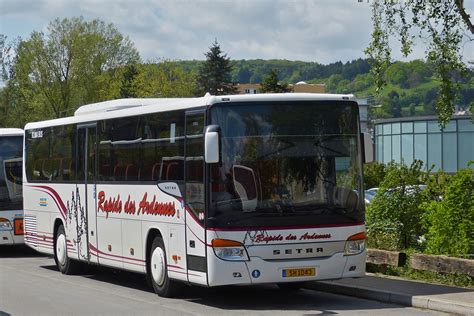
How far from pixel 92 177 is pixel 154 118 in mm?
3453

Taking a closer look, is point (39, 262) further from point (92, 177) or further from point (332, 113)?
point (332, 113)

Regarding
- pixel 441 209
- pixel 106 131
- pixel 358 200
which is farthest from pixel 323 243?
pixel 106 131

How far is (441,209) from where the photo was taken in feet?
57.2

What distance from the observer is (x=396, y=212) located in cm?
1953

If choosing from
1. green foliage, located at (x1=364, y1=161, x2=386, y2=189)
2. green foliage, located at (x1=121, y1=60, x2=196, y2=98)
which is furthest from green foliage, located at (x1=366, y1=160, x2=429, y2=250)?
green foliage, located at (x1=121, y1=60, x2=196, y2=98)

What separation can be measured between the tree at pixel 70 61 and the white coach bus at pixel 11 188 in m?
50.2

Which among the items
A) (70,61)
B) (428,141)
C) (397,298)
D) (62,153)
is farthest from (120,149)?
(70,61)

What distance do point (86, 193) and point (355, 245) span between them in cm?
709

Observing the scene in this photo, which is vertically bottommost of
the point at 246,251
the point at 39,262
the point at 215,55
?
the point at 39,262

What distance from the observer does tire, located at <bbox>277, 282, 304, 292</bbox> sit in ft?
55.1

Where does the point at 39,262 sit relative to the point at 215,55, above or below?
below

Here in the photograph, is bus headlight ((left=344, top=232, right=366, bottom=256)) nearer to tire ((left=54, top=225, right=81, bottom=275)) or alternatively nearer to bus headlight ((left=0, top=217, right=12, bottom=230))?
tire ((left=54, top=225, right=81, bottom=275))

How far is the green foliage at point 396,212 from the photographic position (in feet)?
63.5

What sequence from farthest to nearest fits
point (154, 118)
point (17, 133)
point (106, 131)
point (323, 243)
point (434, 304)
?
point (17, 133) → point (106, 131) → point (154, 118) → point (323, 243) → point (434, 304)
